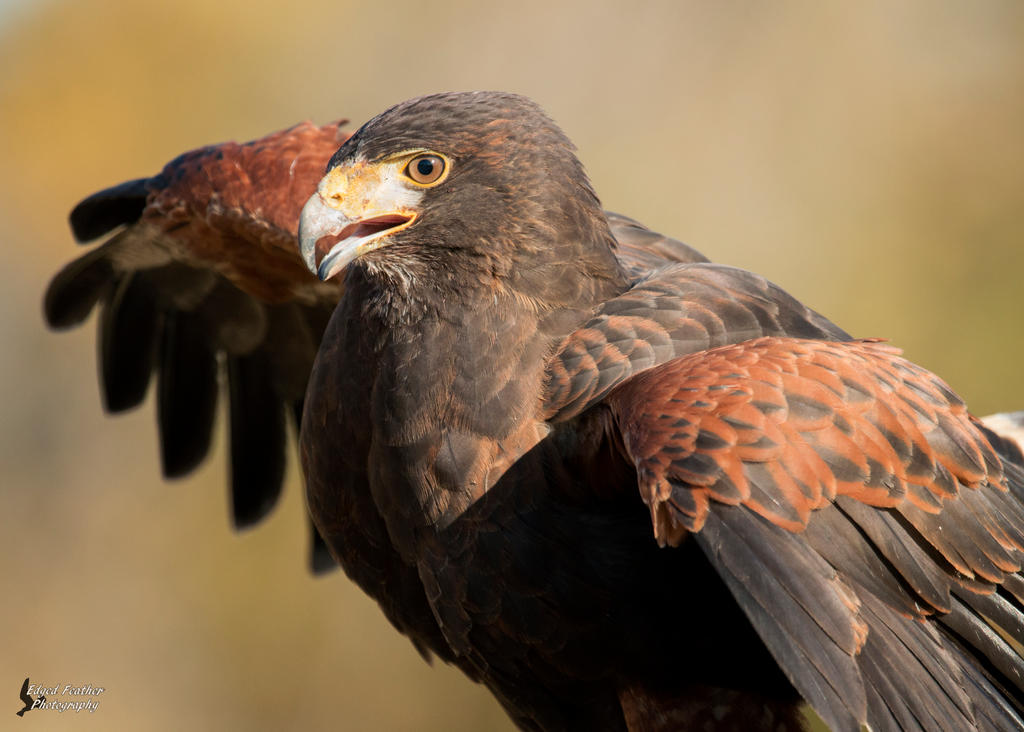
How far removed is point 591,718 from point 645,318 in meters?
1.21

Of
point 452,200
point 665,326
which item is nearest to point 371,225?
point 452,200

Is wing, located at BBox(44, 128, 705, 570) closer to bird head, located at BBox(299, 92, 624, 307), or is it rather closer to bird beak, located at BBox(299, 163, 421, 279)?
bird head, located at BBox(299, 92, 624, 307)

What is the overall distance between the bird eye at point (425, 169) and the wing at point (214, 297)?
4.33ft

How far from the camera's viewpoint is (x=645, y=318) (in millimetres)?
3783

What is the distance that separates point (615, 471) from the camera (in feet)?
11.5

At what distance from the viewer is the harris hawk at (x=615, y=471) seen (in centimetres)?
Answer: 317

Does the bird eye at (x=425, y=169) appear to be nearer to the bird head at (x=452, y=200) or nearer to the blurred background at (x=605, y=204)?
the bird head at (x=452, y=200)

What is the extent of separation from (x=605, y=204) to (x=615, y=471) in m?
7.22

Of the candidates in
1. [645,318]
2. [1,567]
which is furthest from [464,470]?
[1,567]

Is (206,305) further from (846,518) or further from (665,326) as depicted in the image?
(846,518)

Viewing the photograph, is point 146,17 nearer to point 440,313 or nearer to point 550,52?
point 550,52

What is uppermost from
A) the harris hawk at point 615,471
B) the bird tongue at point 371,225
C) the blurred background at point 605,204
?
the bird tongue at point 371,225

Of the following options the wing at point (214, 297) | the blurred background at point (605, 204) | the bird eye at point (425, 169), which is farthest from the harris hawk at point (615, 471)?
the blurred background at point (605, 204)

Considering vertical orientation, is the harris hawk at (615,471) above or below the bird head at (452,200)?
below
